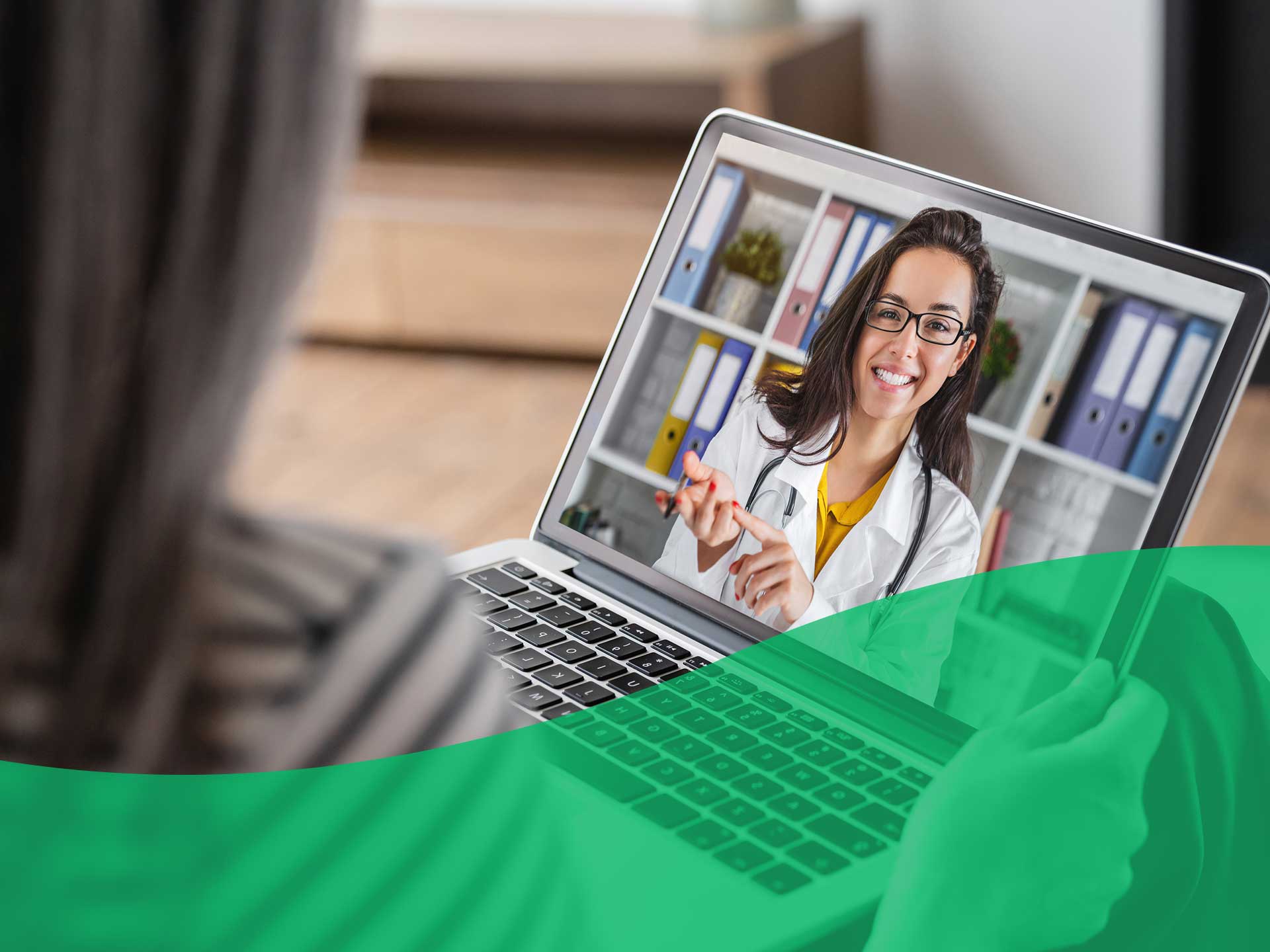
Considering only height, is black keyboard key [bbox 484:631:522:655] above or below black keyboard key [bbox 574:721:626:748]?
above

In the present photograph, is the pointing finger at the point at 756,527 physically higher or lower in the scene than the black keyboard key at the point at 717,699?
higher

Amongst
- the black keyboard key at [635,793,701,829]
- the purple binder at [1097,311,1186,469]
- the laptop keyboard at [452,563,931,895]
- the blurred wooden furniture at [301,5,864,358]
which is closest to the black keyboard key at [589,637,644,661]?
the laptop keyboard at [452,563,931,895]

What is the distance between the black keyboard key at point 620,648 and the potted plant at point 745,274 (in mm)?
158

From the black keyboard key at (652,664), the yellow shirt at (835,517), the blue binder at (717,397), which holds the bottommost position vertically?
the black keyboard key at (652,664)

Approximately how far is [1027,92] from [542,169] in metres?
1.02

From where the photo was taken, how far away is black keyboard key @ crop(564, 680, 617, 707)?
528mm

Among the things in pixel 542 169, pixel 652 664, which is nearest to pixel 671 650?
pixel 652 664

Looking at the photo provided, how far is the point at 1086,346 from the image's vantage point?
506mm

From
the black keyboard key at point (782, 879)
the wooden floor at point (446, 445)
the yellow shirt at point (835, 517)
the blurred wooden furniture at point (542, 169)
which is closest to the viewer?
the black keyboard key at point (782, 879)

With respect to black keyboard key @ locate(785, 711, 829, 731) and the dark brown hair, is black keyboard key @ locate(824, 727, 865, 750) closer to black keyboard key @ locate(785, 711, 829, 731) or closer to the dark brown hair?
black keyboard key @ locate(785, 711, 829, 731)

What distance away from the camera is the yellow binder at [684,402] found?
59 centimetres

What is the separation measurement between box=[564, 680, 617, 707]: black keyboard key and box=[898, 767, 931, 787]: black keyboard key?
13 cm

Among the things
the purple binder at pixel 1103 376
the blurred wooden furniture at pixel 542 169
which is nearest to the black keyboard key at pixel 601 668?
the purple binder at pixel 1103 376

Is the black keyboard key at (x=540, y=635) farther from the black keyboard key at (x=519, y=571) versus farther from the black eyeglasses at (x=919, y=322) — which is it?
the black eyeglasses at (x=919, y=322)
